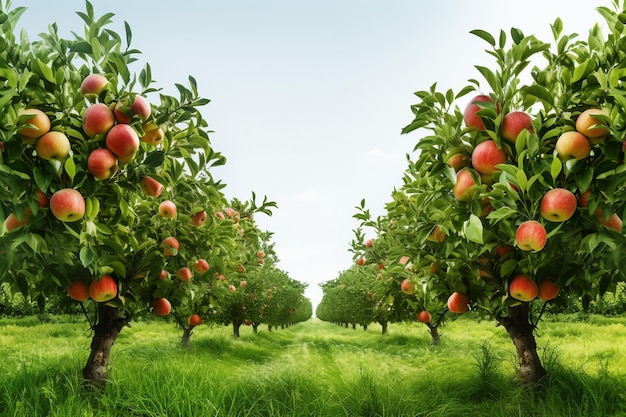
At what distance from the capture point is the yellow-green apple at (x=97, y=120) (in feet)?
10.1

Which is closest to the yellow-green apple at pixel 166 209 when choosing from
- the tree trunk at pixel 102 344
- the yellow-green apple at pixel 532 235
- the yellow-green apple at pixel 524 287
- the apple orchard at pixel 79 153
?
the apple orchard at pixel 79 153

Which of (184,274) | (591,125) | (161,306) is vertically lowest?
(161,306)

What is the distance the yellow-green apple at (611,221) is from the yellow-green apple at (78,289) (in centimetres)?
441

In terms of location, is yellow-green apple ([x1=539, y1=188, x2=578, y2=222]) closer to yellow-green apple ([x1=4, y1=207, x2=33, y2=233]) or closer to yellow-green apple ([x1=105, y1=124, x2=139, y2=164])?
yellow-green apple ([x1=105, y1=124, x2=139, y2=164])

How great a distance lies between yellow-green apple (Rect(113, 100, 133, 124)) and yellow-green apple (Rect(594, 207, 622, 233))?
324 centimetres

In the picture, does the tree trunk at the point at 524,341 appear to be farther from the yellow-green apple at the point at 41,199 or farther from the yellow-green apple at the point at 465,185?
the yellow-green apple at the point at 41,199

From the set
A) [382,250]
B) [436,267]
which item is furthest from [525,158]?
[382,250]

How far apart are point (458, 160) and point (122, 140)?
95.0 inches

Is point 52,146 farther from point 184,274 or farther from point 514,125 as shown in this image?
point 514,125

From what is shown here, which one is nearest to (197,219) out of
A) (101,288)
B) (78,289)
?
(101,288)

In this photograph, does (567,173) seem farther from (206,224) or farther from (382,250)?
(382,250)

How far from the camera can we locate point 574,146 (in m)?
2.88

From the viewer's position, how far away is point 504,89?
3145mm

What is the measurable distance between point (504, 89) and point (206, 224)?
11.4 ft
